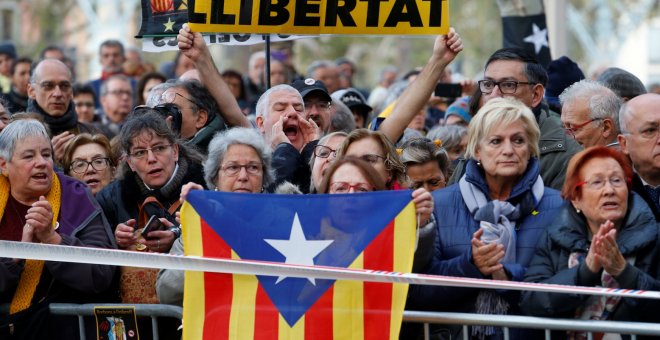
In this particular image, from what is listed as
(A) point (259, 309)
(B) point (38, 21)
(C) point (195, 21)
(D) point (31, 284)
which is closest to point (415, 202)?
(A) point (259, 309)

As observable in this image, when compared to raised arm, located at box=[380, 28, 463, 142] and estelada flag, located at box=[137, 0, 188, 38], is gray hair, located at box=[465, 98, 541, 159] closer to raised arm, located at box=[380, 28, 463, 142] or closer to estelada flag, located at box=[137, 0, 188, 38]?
raised arm, located at box=[380, 28, 463, 142]

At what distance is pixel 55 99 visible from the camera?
1046cm

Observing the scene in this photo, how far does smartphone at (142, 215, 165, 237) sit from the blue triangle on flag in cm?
69

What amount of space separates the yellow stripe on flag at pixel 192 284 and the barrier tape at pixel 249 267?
0.11m

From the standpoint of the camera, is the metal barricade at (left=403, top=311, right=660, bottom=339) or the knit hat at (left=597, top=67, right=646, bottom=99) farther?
the knit hat at (left=597, top=67, right=646, bottom=99)

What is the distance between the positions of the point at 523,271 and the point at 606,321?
0.54m

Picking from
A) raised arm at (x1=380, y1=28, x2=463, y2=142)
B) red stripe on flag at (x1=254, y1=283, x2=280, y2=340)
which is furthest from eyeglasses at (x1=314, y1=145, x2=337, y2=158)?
red stripe on flag at (x1=254, y1=283, x2=280, y2=340)

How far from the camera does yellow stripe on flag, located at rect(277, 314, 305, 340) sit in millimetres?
6363

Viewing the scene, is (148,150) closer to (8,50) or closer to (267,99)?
(267,99)

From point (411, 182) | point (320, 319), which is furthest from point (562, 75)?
point (320, 319)

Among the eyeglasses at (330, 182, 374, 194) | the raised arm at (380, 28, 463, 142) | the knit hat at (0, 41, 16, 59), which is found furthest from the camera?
the knit hat at (0, 41, 16, 59)

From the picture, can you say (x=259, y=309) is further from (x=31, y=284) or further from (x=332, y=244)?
(x=31, y=284)

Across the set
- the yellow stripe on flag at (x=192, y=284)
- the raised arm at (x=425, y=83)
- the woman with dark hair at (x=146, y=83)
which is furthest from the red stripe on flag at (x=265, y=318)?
the woman with dark hair at (x=146, y=83)

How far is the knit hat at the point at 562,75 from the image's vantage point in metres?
10.1
